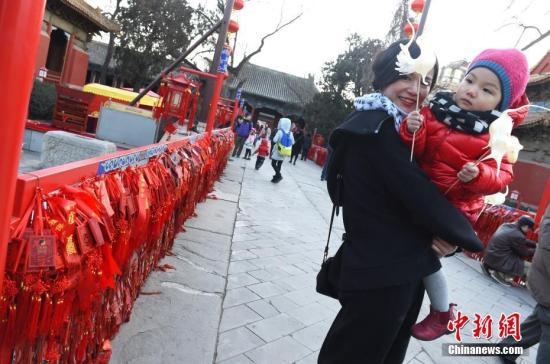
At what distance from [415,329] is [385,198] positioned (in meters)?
0.66

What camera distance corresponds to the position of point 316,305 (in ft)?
13.3

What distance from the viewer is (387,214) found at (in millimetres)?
1568

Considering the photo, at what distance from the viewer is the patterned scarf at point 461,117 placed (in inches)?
60.6

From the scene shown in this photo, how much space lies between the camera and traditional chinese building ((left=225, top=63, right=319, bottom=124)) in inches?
1564

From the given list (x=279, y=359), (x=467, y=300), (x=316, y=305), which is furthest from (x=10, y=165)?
(x=467, y=300)

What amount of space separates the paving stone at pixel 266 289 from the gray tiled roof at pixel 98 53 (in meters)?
34.5

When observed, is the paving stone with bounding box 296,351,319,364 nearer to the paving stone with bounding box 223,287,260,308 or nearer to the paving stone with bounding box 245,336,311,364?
the paving stone with bounding box 245,336,311,364

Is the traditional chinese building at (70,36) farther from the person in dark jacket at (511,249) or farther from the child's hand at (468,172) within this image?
the child's hand at (468,172)

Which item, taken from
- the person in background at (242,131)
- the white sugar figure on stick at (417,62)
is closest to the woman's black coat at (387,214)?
the white sugar figure on stick at (417,62)

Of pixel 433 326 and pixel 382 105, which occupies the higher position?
pixel 382 105

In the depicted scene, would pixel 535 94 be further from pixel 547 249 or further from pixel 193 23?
pixel 193 23

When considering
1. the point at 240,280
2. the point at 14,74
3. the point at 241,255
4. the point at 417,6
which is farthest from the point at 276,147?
the point at 14,74

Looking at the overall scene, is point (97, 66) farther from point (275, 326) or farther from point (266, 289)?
point (275, 326)

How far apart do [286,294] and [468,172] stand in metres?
2.98
